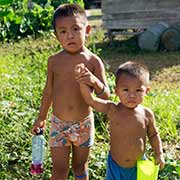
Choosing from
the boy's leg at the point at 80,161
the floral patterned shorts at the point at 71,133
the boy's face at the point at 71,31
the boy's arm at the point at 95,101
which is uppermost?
the boy's face at the point at 71,31

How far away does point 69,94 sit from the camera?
3.22 metres

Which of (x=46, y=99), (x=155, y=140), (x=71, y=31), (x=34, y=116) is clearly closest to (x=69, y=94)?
(x=46, y=99)

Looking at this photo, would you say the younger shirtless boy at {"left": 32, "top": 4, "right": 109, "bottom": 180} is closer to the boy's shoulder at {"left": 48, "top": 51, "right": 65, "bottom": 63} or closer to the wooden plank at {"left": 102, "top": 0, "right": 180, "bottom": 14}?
the boy's shoulder at {"left": 48, "top": 51, "right": 65, "bottom": 63}

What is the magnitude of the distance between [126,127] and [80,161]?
64 cm

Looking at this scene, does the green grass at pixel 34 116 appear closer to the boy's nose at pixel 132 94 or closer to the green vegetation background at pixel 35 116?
the green vegetation background at pixel 35 116

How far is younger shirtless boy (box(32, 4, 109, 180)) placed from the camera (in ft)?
10.1

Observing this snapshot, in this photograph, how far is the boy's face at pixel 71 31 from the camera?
121 inches

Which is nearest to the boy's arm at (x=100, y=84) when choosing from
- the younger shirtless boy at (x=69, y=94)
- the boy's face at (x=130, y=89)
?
the younger shirtless boy at (x=69, y=94)

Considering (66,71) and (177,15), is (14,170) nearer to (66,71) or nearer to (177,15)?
(66,71)

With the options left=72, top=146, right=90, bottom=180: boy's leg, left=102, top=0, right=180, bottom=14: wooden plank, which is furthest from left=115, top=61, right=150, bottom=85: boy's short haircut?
left=102, top=0, right=180, bottom=14: wooden plank

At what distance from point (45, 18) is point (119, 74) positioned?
34.0 feet

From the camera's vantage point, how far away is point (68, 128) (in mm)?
3277

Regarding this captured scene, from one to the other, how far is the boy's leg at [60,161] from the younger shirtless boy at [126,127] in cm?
47

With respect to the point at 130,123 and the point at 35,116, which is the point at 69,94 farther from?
the point at 35,116
